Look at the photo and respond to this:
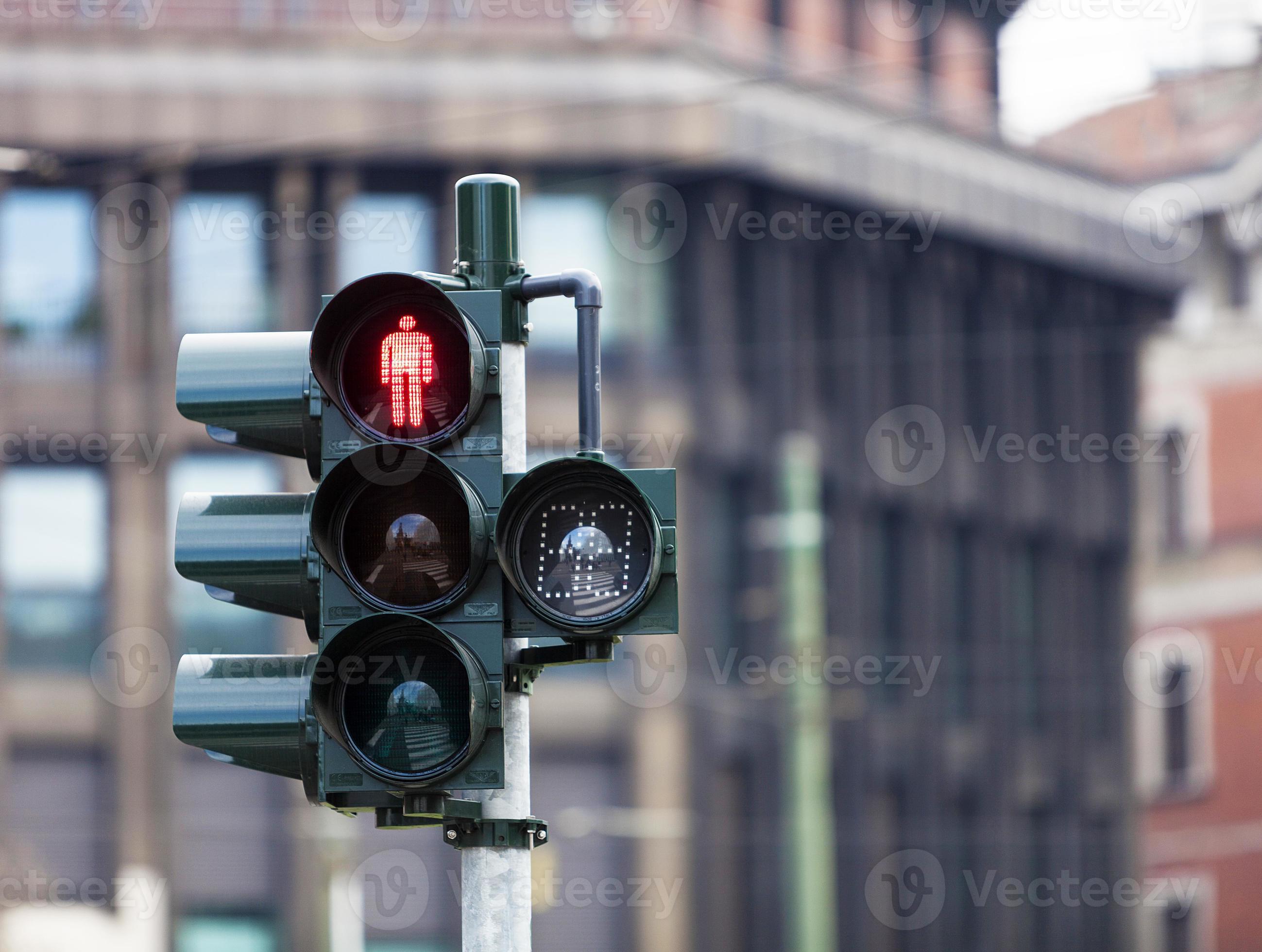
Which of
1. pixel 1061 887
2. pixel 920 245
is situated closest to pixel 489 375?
pixel 920 245

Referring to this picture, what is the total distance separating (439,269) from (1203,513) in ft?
56.4

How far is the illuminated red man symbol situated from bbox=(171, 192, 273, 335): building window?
25.0 meters

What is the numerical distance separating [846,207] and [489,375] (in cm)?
2810

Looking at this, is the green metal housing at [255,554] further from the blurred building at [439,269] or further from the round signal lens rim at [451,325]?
the blurred building at [439,269]

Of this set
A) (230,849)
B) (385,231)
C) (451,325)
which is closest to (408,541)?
(451,325)

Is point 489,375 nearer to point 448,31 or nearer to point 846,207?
point 448,31

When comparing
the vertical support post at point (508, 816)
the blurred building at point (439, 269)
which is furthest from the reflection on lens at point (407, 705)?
the blurred building at point (439, 269)

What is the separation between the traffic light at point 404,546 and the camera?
4.39 metres

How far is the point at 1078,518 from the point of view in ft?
127

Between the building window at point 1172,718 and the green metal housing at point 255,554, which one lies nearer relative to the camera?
the green metal housing at point 255,554

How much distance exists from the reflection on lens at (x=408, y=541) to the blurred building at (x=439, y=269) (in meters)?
22.6

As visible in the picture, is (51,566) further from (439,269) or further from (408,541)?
(408,541)

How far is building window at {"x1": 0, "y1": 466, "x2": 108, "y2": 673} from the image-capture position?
28828 millimetres

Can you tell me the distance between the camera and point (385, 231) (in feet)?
98.8
